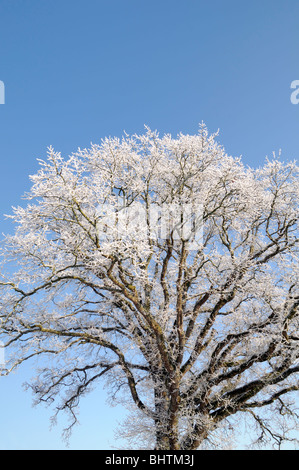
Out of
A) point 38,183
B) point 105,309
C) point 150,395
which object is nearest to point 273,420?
point 150,395

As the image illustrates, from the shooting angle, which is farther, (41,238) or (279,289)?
(279,289)

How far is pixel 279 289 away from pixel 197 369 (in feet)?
11.5

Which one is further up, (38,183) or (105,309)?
(38,183)

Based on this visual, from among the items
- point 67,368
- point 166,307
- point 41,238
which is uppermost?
point 41,238

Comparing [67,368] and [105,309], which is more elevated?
[105,309]

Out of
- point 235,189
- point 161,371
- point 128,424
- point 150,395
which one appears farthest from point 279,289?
point 128,424

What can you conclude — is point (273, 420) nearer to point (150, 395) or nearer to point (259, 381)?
point (259, 381)

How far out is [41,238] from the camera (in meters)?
11.5

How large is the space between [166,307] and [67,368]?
4664mm

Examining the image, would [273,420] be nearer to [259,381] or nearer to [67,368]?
[259,381]

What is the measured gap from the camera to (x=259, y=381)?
11.8 m
